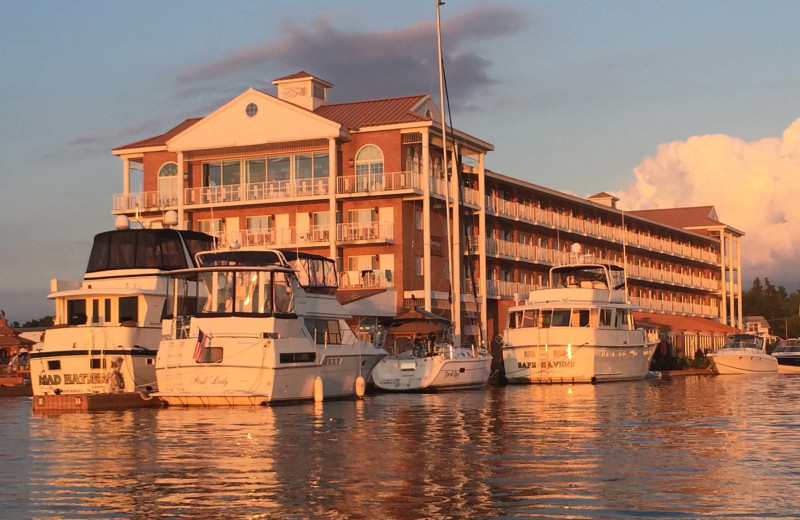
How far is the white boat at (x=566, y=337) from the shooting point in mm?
50656

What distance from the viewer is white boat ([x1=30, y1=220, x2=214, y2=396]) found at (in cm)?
3659

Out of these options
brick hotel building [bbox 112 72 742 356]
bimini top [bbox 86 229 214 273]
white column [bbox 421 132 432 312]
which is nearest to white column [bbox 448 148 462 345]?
brick hotel building [bbox 112 72 742 356]

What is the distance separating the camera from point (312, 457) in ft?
66.8

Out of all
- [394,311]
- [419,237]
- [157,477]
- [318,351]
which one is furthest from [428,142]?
[157,477]

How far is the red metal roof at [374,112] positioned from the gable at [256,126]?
5.46 feet

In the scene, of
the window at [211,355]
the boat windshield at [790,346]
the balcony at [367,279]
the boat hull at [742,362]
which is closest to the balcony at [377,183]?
the balcony at [367,279]

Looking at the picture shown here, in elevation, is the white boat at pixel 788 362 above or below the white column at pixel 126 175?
below

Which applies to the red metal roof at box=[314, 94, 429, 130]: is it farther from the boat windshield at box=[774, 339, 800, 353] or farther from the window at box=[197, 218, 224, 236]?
the boat windshield at box=[774, 339, 800, 353]

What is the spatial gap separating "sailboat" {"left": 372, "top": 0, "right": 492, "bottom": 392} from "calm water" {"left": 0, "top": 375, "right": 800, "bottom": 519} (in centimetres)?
1059

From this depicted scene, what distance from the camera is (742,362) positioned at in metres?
66.7

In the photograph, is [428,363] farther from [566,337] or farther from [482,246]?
[482,246]

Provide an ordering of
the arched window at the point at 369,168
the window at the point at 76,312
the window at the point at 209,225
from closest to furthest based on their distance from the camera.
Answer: the window at the point at 76,312
the arched window at the point at 369,168
the window at the point at 209,225

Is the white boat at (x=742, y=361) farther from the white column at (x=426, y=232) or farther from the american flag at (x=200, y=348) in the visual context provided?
the american flag at (x=200, y=348)

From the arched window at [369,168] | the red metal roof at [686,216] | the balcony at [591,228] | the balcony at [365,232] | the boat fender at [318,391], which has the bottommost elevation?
the boat fender at [318,391]
